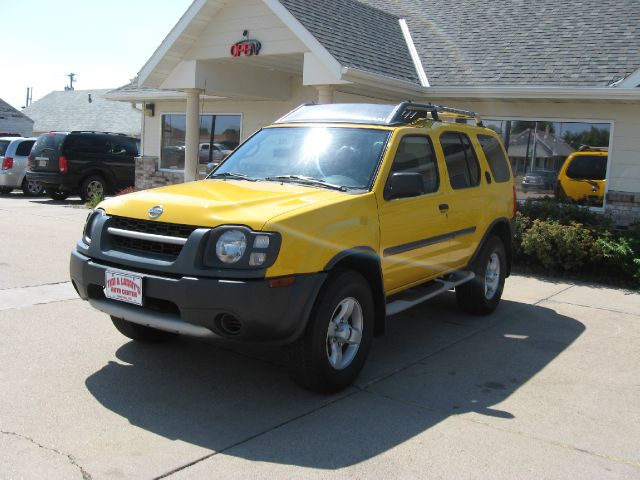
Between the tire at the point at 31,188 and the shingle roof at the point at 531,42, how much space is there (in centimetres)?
1107

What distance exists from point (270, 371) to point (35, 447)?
1.90 metres

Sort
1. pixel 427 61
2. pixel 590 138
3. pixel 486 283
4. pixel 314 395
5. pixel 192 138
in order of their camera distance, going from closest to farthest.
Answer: pixel 314 395 → pixel 486 283 → pixel 590 138 → pixel 427 61 → pixel 192 138

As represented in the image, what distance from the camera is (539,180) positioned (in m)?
12.1

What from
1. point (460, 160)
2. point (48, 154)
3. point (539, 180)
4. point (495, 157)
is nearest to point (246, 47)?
point (539, 180)

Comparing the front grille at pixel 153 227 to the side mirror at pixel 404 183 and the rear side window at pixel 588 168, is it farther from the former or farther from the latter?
the rear side window at pixel 588 168

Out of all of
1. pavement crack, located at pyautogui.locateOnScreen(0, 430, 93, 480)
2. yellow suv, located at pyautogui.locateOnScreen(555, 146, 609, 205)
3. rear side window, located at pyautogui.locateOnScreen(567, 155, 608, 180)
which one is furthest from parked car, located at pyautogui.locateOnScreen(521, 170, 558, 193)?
pavement crack, located at pyautogui.locateOnScreen(0, 430, 93, 480)

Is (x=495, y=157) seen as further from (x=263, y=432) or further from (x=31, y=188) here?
(x=31, y=188)

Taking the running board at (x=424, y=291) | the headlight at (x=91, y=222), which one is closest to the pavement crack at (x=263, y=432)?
the running board at (x=424, y=291)

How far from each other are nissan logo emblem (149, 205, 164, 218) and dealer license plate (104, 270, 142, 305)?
43 centimetres

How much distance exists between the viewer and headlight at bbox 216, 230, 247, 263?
418 cm

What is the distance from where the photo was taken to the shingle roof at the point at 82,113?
135 ft

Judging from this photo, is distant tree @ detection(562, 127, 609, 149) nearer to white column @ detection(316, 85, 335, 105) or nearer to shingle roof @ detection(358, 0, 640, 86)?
shingle roof @ detection(358, 0, 640, 86)

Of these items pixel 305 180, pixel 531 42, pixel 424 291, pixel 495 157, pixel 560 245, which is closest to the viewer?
pixel 305 180

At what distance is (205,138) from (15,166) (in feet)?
Result: 22.0
